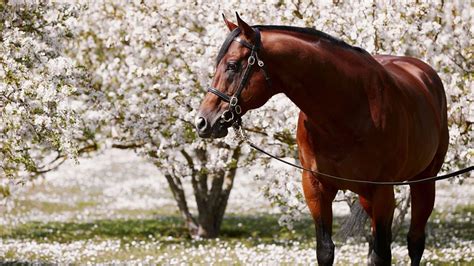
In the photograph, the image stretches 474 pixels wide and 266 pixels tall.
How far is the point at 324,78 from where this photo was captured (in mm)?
7242

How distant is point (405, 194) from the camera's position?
13.2 metres

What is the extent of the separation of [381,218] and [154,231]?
13.3 m

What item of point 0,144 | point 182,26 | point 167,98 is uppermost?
point 182,26

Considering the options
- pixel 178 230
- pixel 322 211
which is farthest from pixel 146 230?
pixel 322 211

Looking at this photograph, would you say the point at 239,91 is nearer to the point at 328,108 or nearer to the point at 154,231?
the point at 328,108

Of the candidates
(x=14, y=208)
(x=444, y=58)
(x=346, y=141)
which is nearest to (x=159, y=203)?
(x=14, y=208)

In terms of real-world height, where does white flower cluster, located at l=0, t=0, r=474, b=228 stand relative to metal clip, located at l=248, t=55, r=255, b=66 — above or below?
above

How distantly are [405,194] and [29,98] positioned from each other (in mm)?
6033

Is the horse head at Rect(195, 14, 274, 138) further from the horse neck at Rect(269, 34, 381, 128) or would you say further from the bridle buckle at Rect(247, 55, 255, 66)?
the horse neck at Rect(269, 34, 381, 128)

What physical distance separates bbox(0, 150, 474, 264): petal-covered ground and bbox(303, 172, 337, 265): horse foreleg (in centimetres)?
412

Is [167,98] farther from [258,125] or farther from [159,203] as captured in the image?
[159,203]

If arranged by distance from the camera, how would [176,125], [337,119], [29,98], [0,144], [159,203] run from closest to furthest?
[337,119]
[29,98]
[0,144]
[176,125]
[159,203]

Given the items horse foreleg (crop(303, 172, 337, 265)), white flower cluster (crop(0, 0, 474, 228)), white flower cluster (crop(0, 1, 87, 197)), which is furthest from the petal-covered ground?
horse foreleg (crop(303, 172, 337, 265))

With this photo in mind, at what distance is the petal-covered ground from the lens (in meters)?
14.7
